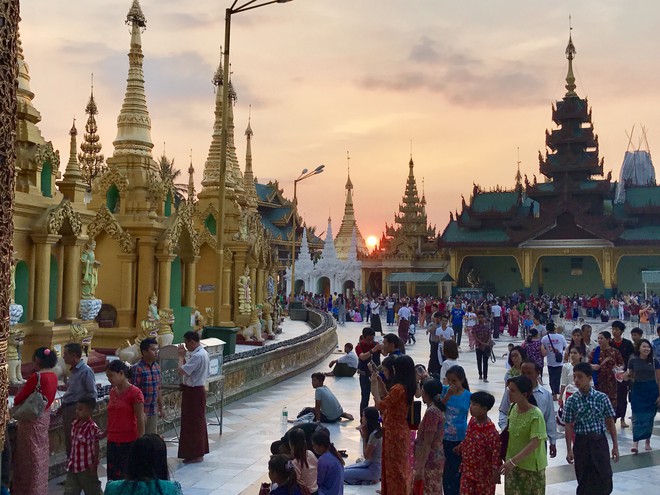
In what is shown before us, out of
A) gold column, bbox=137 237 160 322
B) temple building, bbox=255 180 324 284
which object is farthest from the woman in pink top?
temple building, bbox=255 180 324 284

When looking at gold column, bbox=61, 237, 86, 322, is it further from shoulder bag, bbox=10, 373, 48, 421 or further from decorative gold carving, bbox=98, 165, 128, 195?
shoulder bag, bbox=10, 373, 48, 421

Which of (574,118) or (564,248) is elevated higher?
(574,118)

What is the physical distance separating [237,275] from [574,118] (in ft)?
117

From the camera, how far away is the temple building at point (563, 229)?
144ft

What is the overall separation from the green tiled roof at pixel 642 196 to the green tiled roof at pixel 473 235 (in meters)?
8.12

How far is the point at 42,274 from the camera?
39.6 ft

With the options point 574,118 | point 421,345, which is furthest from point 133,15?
point 574,118

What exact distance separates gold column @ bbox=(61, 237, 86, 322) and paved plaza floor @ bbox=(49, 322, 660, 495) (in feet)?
11.2

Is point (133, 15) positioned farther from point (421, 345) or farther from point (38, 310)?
point (421, 345)

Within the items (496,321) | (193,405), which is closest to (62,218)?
(193,405)

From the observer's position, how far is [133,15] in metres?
17.6

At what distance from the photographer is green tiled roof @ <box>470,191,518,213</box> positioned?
5122 cm

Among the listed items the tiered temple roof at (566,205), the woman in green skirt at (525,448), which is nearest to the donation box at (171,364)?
the woman in green skirt at (525,448)

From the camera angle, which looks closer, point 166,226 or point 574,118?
point 166,226
